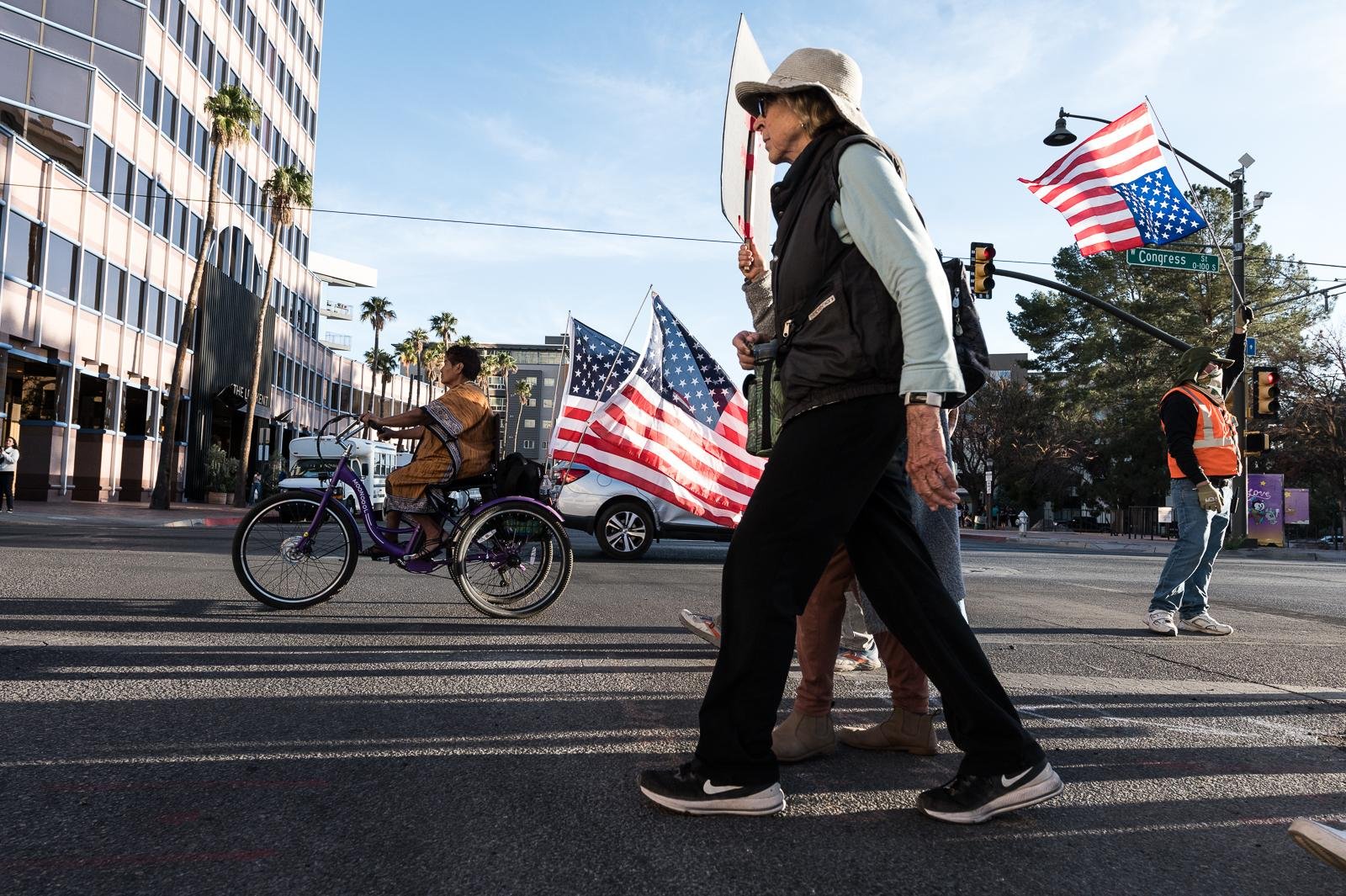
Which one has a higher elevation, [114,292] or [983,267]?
[114,292]

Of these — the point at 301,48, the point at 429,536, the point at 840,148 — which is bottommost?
the point at 429,536

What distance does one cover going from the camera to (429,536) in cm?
650

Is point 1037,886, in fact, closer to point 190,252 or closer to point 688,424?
point 688,424

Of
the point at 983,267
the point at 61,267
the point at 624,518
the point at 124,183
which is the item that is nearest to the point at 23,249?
the point at 61,267

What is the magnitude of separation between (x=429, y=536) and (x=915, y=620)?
175 inches

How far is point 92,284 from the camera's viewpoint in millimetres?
29234

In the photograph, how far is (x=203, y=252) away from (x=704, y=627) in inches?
1093

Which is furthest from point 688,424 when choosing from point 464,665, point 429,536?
point 464,665

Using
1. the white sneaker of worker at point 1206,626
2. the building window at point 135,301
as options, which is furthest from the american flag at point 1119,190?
the building window at point 135,301

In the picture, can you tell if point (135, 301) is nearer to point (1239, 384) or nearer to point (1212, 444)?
point (1239, 384)

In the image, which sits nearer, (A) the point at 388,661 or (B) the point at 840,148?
(B) the point at 840,148

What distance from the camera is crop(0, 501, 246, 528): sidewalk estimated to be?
1884cm

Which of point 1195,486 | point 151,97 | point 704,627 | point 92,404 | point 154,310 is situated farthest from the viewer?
point 154,310

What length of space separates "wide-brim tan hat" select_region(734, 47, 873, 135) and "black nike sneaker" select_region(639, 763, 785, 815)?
5.73 ft
